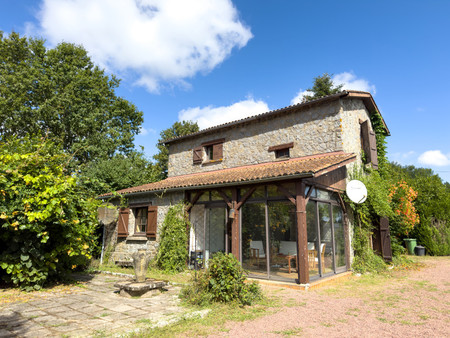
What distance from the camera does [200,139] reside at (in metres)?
14.1

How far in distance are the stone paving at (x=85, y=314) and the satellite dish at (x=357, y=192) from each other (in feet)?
20.7

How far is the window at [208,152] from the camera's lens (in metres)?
13.2

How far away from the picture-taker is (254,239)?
26.6 ft

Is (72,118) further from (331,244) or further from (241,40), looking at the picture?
(331,244)

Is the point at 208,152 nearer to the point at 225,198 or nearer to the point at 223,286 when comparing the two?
the point at 225,198

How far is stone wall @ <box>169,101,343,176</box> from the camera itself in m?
10.1

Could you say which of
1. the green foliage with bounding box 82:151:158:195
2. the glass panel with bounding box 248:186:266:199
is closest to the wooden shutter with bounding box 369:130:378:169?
the glass panel with bounding box 248:186:266:199

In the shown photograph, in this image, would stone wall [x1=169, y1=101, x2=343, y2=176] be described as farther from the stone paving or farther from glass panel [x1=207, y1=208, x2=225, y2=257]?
the stone paving

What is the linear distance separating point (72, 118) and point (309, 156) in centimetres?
1705

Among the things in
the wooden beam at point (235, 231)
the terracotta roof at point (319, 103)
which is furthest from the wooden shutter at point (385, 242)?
the wooden beam at point (235, 231)

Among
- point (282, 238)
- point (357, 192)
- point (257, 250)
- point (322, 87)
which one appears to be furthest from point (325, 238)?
point (322, 87)

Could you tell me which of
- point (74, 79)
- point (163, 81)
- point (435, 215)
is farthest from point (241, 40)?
point (74, 79)

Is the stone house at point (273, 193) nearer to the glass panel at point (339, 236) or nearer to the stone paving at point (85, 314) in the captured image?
the glass panel at point (339, 236)

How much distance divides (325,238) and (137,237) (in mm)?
6993
